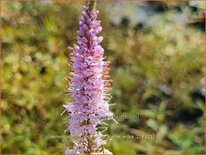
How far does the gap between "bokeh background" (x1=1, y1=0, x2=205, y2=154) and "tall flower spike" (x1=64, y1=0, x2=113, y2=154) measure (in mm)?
1362

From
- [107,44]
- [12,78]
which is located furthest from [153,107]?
[12,78]

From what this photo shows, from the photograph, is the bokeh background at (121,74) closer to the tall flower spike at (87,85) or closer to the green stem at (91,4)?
the tall flower spike at (87,85)

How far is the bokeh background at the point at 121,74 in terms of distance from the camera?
11.2ft

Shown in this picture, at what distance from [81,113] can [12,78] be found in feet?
6.20

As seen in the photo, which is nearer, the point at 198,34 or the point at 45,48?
the point at 45,48

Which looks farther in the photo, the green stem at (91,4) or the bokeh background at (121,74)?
the bokeh background at (121,74)

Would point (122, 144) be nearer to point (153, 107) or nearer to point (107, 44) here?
point (153, 107)

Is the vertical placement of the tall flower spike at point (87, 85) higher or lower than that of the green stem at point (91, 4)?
lower

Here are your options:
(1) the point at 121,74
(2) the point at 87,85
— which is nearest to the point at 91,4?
(2) the point at 87,85

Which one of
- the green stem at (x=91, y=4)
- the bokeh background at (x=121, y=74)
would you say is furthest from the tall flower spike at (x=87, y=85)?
the bokeh background at (x=121, y=74)

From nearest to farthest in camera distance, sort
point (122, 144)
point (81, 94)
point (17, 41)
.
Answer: point (81, 94) < point (122, 144) < point (17, 41)

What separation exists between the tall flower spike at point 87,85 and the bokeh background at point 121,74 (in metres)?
1.36

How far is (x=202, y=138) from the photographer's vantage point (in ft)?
11.9

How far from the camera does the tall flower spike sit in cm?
163
